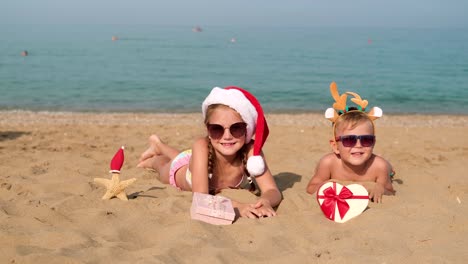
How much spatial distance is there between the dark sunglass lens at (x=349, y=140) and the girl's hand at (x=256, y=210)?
3.37ft

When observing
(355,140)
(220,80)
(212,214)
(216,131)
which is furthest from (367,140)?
(220,80)

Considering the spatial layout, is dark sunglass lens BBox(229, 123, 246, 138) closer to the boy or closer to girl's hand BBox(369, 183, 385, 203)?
the boy

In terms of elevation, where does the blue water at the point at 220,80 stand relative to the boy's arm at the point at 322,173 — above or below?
above

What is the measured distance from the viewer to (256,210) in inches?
149

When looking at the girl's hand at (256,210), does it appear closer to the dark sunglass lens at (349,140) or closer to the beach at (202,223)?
the beach at (202,223)

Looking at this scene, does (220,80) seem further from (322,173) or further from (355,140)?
(355,140)

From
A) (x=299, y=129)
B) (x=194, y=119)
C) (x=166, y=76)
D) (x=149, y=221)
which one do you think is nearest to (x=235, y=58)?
(x=166, y=76)

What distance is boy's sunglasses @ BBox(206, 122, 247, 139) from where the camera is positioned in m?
4.06

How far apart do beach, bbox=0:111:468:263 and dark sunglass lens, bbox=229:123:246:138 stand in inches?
23.5

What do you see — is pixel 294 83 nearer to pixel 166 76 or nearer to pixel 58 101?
pixel 166 76

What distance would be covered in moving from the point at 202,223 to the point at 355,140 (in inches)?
65.6

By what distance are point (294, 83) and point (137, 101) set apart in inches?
277

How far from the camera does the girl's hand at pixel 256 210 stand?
12.4 feet

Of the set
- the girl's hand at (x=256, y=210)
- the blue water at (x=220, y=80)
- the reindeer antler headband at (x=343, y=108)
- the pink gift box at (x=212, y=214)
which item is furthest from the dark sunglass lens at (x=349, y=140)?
the blue water at (x=220, y=80)
